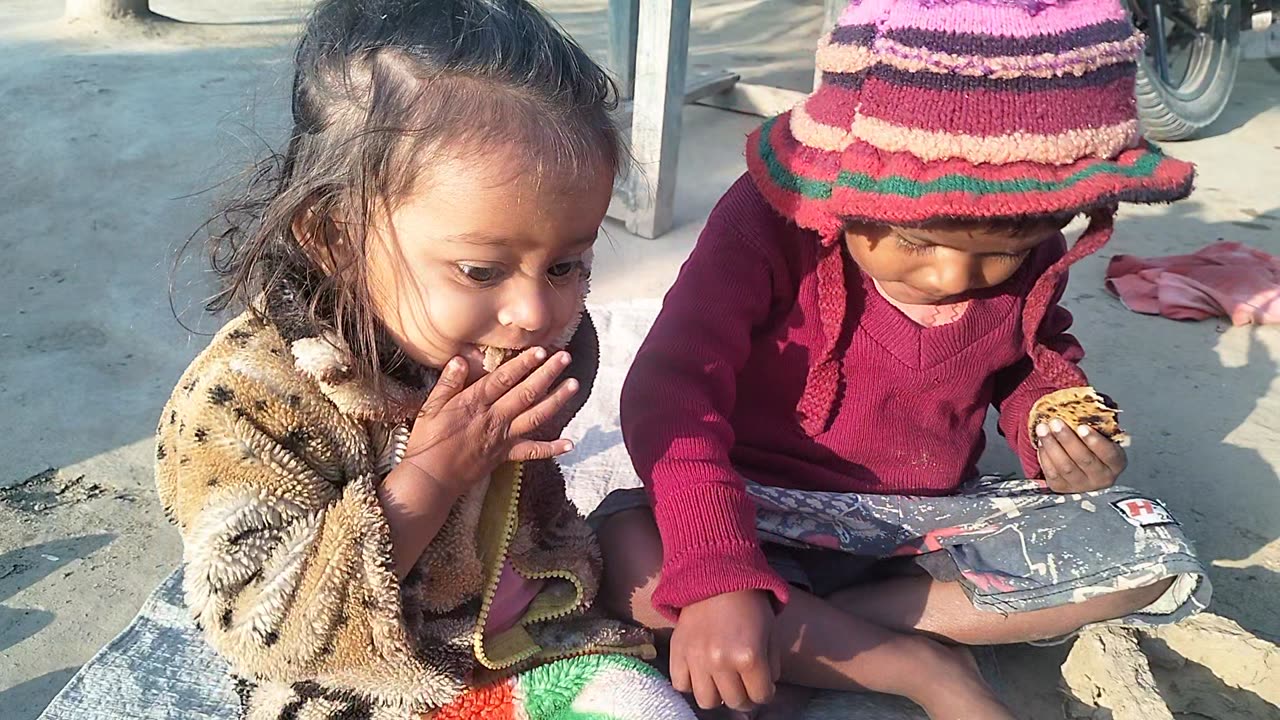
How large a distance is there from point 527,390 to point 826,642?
0.62 meters

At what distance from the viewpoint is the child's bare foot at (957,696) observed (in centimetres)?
138

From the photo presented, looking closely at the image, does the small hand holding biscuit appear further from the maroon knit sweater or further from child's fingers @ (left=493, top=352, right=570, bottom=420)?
child's fingers @ (left=493, top=352, right=570, bottom=420)

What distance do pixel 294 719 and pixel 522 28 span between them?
2.62ft

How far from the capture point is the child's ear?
1109 millimetres

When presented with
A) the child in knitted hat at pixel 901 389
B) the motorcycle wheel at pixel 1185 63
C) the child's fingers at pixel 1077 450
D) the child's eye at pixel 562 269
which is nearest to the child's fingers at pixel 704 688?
the child in knitted hat at pixel 901 389

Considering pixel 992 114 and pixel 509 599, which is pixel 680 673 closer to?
pixel 509 599

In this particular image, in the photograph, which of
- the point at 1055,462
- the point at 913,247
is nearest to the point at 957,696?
the point at 1055,462

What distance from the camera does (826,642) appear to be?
4.79 feet

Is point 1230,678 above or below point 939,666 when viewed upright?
below

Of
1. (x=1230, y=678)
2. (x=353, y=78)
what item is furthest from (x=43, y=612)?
(x=1230, y=678)

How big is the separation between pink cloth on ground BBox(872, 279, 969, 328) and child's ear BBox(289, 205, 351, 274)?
2.58 ft

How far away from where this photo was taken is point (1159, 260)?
122 inches

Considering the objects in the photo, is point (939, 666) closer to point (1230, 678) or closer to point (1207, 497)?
point (1230, 678)

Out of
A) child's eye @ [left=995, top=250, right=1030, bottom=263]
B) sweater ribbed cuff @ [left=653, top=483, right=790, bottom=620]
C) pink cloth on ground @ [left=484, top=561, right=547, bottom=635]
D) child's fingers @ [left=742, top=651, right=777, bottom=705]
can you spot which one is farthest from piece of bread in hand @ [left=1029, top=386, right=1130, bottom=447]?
pink cloth on ground @ [left=484, top=561, right=547, bottom=635]
